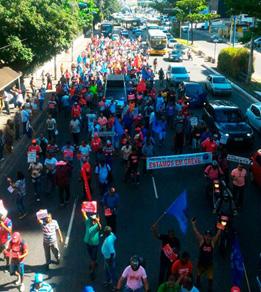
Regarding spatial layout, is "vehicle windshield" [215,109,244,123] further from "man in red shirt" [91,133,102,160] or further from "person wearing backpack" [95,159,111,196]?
"person wearing backpack" [95,159,111,196]

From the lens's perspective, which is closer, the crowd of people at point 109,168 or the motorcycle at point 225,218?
the crowd of people at point 109,168

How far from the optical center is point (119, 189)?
16.4 metres

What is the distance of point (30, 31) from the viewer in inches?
1193

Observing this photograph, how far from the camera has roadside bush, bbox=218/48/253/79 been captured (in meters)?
42.9

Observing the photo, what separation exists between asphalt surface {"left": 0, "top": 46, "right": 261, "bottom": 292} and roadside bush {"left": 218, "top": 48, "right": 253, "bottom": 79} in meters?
26.9

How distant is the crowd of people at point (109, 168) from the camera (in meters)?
10.0

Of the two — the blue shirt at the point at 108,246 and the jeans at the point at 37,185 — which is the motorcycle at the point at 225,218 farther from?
the jeans at the point at 37,185

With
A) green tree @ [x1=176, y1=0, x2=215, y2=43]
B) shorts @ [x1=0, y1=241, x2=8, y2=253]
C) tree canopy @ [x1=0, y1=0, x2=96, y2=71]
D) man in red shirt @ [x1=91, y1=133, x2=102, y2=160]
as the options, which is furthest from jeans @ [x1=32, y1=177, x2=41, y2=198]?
green tree @ [x1=176, y1=0, x2=215, y2=43]

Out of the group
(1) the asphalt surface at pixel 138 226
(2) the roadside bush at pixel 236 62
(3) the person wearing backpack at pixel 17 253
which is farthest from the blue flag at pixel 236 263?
(2) the roadside bush at pixel 236 62

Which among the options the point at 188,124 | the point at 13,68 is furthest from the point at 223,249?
the point at 13,68

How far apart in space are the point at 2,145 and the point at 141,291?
36.5 ft

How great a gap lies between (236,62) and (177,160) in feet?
94.8

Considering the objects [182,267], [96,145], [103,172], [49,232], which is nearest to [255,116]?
[96,145]

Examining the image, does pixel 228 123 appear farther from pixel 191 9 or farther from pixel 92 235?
pixel 191 9
